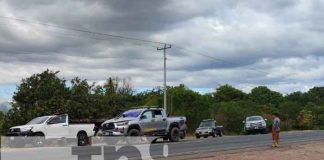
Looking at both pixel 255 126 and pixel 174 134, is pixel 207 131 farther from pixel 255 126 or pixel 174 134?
pixel 174 134

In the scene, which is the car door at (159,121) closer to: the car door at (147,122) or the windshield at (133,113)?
the car door at (147,122)

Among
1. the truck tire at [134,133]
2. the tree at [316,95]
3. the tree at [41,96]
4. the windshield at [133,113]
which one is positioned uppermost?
the tree at [316,95]

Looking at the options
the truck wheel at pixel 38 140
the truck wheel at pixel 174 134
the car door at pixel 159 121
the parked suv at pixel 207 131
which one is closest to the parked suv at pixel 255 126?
the parked suv at pixel 207 131

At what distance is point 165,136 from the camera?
30.4 metres

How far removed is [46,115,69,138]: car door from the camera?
28.6 metres

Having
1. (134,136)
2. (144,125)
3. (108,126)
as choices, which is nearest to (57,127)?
(108,126)

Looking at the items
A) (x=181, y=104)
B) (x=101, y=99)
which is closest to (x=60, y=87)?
(x=101, y=99)

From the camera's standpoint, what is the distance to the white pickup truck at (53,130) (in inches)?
1102

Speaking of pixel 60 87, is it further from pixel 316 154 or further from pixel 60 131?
pixel 316 154

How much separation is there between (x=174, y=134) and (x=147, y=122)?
253 centimetres

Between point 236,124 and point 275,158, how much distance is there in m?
43.2

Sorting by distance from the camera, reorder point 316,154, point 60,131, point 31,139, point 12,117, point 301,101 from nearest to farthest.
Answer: point 316,154
point 31,139
point 60,131
point 12,117
point 301,101

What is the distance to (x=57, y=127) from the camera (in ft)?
94.8

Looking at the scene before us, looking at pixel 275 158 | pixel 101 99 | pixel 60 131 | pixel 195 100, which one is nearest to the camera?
pixel 275 158
